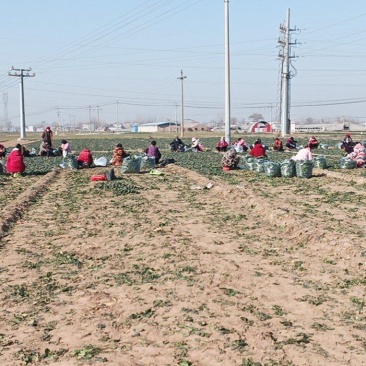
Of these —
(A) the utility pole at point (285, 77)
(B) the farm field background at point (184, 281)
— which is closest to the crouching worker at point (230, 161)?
(B) the farm field background at point (184, 281)

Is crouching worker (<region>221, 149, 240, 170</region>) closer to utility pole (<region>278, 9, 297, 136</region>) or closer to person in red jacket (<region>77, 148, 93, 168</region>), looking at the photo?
person in red jacket (<region>77, 148, 93, 168</region>)

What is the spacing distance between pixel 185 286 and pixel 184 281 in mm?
276

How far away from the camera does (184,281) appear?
29.9 feet

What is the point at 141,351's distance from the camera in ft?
21.2

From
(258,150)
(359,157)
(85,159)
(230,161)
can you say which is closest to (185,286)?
(230,161)

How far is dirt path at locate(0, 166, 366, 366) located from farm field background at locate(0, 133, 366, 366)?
0.03 meters

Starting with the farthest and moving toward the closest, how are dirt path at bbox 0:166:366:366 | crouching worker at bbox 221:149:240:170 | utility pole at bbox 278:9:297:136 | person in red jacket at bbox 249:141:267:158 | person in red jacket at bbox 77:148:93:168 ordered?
utility pole at bbox 278:9:297:136 < person in red jacket at bbox 249:141:267:158 < person in red jacket at bbox 77:148:93:168 < crouching worker at bbox 221:149:240:170 < dirt path at bbox 0:166:366:366

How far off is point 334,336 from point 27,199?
13.4 m

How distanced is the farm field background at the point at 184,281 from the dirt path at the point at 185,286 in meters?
0.03

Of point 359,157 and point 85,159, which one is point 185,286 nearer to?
point 85,159

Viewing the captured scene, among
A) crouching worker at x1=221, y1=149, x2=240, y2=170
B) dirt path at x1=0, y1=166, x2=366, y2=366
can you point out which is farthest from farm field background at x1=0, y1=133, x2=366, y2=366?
crouching worker at x1=221, y1=149, x2=240, y2=170

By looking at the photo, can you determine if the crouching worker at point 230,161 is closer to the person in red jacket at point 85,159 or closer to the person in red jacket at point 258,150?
the person in red jacket at point 258,150

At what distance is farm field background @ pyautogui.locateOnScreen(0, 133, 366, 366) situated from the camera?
21.4 ft

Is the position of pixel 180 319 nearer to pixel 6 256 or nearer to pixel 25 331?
pixel 25 331
